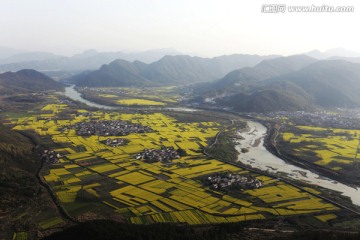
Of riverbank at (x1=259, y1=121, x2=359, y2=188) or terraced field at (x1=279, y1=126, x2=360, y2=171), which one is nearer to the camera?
riverbank at (x1=259, y1=121, x2=359, y2=188)

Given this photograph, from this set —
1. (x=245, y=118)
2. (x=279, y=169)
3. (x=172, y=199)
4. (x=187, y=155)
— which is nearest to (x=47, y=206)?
(x=172, y=199)

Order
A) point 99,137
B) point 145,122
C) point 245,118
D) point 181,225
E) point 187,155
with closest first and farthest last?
point 181,225 < point 187,155 < point 99,137 < point 145,122 < point 245,118

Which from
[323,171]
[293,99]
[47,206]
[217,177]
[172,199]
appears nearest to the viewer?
[47,206]

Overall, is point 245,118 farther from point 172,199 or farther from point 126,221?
point 126,221

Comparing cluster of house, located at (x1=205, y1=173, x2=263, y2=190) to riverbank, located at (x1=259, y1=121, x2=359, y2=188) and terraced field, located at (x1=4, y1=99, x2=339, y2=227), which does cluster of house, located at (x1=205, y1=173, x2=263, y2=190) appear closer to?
terraced field, located at (x1=4, y1=99, x2=339, y2=227)

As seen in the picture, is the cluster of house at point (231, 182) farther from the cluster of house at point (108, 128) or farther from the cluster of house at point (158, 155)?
the cluster of house at point (108, 128)

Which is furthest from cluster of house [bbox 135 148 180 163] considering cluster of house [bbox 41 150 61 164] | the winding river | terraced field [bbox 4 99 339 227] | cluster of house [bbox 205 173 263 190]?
cluster of house [bbox 41 150 61 164]
